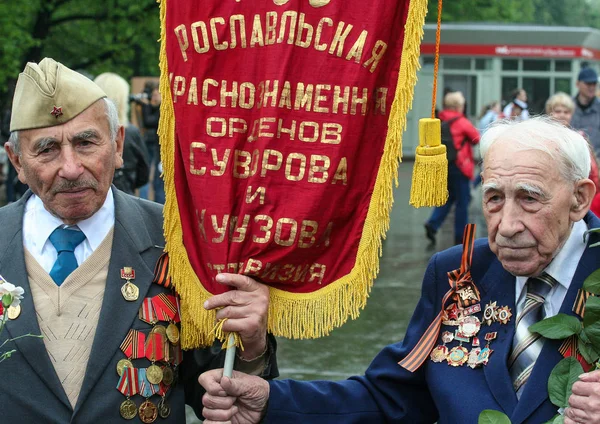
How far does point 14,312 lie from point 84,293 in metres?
0.22

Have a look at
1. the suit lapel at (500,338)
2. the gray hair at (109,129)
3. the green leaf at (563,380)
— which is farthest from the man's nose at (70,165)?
the green leaf at (563,380)

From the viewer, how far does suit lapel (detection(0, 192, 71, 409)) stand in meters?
2.91

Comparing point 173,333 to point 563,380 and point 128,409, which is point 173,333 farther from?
point 563,380

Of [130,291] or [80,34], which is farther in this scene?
[80,34]

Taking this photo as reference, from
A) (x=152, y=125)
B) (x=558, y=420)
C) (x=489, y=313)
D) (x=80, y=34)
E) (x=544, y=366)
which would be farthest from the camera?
(x=80, y=34)

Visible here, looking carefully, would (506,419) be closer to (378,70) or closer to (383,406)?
(383,406)

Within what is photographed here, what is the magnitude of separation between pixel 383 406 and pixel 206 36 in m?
1.27

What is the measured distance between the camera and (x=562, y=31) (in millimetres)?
28719

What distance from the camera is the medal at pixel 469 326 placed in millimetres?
2934

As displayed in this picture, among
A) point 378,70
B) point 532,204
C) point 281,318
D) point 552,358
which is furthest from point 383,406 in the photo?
point 378,70

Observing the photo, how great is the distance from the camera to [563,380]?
2.66 m

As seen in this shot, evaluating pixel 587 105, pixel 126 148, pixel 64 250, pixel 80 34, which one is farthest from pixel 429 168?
pixel 80 34

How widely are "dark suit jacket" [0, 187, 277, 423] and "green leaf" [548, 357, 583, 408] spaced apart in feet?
2.96

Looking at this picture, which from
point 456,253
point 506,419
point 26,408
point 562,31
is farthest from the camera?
point 562,31
